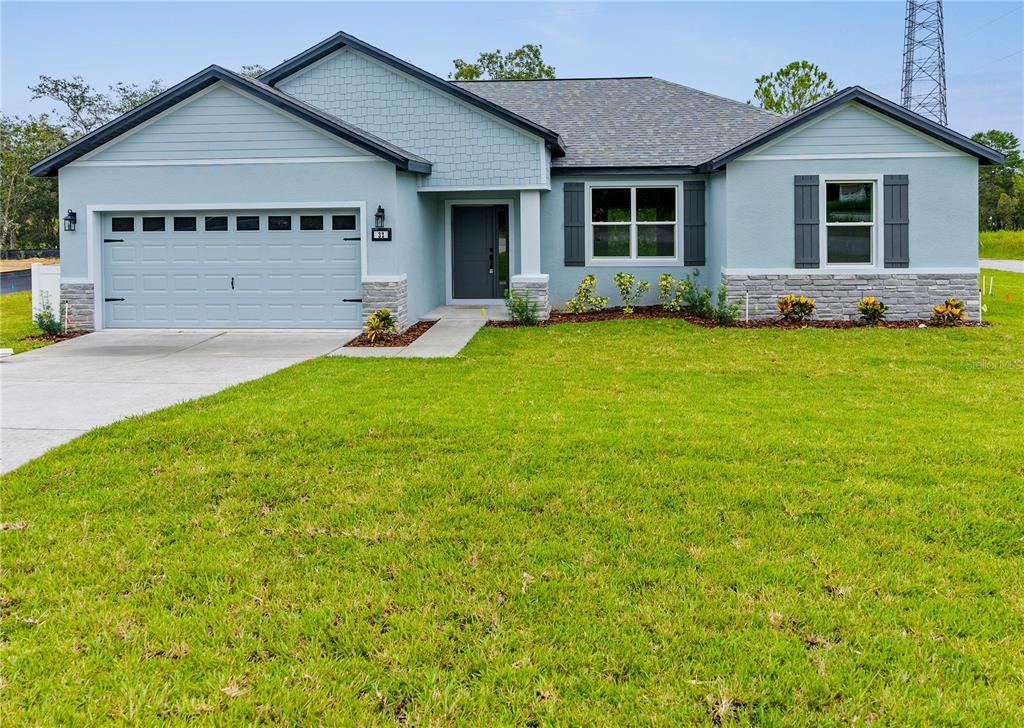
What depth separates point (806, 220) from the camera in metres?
14.7

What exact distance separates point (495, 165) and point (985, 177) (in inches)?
2475

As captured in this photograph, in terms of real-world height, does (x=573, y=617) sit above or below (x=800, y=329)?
below

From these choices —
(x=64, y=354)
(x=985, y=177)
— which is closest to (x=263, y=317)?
(x=64, y=354)

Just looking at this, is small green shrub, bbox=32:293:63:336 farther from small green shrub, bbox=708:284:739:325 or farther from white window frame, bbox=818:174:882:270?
white window frame, bbox=818:174:882:270

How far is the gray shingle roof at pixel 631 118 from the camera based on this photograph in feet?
54.5

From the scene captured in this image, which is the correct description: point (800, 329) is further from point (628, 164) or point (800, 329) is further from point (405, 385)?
point (405, 385)

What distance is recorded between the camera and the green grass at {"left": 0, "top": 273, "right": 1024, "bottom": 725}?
10.1ft

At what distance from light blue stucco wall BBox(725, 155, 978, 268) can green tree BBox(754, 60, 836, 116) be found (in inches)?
954

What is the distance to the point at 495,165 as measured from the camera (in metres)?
15.2

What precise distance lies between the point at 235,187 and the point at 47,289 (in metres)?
3.88

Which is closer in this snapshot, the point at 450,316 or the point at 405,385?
the point at 405,385

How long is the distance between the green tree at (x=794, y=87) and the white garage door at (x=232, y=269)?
2920 cm

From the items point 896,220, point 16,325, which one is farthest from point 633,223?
point 16,325

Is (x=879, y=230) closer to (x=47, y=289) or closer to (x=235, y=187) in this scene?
(x=235, y=187)
